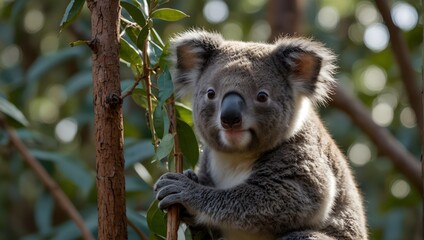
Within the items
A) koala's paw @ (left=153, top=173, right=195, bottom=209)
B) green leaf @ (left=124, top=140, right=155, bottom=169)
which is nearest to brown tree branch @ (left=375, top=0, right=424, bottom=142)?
green leaf @ (left=124, top=140, right=155, bottom=169)

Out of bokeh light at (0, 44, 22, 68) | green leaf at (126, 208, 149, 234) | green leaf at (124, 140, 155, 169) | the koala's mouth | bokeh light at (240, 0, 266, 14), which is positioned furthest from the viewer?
bokeh light at (240, 0, 266, 14)

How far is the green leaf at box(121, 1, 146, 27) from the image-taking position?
3445 millimetres

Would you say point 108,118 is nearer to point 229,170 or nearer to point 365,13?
point 229,170

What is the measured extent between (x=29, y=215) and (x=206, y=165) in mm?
4728

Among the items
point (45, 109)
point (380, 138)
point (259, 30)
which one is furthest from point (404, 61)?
point (45, 109)

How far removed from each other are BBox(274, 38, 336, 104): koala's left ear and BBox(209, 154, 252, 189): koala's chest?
0.44 metres

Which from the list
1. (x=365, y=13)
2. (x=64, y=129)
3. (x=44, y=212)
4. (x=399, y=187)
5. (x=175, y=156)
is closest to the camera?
(x=175, y=156)

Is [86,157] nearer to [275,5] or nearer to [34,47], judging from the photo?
[34,47]

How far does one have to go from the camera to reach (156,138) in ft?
11.3

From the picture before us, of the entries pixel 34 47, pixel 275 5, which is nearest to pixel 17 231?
pixel 34 47

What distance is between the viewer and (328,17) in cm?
976

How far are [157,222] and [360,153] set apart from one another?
5458 mm

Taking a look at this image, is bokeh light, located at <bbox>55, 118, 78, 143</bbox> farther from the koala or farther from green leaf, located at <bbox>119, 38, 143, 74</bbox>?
green leaf, located at <bbox>119, 38, 143, 74</bbox>

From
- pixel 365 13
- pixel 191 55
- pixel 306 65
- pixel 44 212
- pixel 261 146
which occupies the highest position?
pixel 365 13
